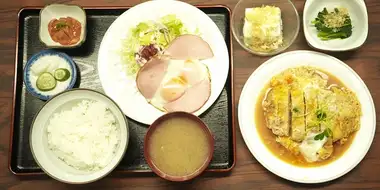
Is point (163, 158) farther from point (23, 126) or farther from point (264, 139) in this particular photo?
point (23, 126)

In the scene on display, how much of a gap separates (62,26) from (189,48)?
0.81 m

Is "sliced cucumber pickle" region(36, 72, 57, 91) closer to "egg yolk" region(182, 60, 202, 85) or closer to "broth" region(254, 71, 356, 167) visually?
"egg yolk" region(182, 60, 202, 85)

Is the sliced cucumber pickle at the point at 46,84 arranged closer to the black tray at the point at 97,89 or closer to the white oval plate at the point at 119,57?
the black tray at the point at 97,89

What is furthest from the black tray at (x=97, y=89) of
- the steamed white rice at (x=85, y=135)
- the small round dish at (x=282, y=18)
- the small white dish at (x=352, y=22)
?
the small white dish at (x=352, y=22)

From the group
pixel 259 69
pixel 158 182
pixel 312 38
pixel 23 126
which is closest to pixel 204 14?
pixel 259 69

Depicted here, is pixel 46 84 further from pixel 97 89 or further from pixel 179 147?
pixel 179 147

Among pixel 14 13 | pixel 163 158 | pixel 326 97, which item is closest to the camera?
pixel 163 158

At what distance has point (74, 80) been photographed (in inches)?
113

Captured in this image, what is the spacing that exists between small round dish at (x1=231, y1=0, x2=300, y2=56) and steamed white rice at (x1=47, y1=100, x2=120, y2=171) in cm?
95

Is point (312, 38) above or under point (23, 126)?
above

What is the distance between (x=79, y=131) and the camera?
274cm

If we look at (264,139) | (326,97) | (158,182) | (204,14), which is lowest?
(158,182)

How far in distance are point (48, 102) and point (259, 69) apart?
4.20 feet

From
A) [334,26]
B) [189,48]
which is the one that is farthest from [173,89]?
[334,26]
